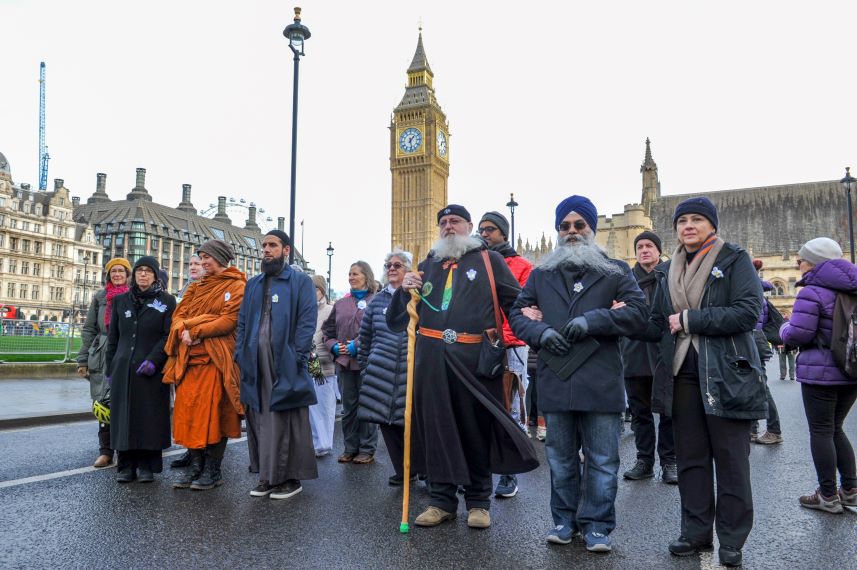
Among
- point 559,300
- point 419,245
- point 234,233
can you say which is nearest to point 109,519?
point 559,300

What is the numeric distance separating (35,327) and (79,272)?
77.9 m

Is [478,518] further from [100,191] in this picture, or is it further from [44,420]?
[100,191]

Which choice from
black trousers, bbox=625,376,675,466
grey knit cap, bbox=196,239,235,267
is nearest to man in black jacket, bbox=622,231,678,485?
black trousers, bbox=625,376,675,466

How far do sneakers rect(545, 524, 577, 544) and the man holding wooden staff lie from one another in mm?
437

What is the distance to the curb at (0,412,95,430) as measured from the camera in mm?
8312

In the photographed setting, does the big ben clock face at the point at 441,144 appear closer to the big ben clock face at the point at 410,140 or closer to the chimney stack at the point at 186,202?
the big ben clock face at the point at 410,140

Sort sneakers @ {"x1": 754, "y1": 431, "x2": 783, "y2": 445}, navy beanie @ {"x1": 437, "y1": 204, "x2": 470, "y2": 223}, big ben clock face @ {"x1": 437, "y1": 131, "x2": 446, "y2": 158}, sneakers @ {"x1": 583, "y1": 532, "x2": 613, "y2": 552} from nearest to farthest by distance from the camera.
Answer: sneakers @ {"x1": 583, "y1": 532, "x2": 613, "y2": 552} < navy beanie @ {"x1": 437, "y1": 204, "x2": 470, "y2": 223} < sneakers @ {"x1": 754, "y1": 431, "x2": 783, "y2": 445} < big ben clock face @ {"x1": 437, "y1": 131, "x2": 446, "y2": 158}

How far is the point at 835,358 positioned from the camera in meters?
4.51

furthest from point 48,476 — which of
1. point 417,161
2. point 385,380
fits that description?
point 417,161

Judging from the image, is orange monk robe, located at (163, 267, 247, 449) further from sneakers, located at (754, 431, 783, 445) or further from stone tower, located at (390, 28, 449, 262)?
stone tower, located at (390, 28, 449, 262)

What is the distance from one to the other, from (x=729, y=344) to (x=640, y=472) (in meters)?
2.62

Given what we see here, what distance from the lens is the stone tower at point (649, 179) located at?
239ft

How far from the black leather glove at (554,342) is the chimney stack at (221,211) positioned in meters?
120

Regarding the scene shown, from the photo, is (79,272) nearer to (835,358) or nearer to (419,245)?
(419,245)
